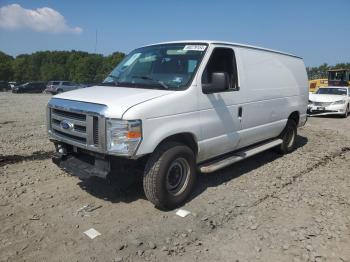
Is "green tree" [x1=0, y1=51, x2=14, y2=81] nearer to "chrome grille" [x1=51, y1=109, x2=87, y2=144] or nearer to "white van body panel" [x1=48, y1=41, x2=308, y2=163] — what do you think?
"white van body panel" [x1=48, y1=41, x2=308, y2=163]

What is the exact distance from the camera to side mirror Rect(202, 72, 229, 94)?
4.61 metres

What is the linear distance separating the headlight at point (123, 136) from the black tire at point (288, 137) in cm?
447

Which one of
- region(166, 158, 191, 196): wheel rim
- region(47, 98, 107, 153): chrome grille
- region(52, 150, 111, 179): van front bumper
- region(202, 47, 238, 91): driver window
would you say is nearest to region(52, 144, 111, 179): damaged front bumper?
region(52, 150, 111, 179): van front bumper

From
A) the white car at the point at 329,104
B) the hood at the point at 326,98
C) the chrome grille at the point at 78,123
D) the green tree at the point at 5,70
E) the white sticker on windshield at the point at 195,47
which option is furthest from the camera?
the green tree at the point at 5,70

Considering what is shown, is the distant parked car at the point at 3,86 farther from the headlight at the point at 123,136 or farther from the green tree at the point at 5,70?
the headlight at the point at 123,136

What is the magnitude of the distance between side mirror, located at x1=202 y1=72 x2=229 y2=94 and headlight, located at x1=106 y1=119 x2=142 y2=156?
4.40ft

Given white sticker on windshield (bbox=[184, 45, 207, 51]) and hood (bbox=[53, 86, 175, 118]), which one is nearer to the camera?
hood (bbox=[53, 86, 175, 118])

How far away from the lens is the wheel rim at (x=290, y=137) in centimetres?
748

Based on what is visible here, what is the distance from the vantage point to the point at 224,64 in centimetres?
543

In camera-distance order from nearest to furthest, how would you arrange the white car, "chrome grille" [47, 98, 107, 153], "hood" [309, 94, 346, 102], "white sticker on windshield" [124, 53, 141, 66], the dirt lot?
the dirt lot, "chrome grille" [47, 98, 107, 153], "white sticker on windshield" [124, 53, 141, 66], the white car, "hood" [309, 94, 346, 102]

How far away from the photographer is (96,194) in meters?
4.91

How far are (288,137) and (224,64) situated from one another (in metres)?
3.04

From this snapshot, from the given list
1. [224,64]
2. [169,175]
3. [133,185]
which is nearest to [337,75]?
[224,64]

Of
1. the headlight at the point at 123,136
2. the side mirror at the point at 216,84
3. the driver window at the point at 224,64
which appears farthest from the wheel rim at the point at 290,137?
the headlight at the point at 123,136
